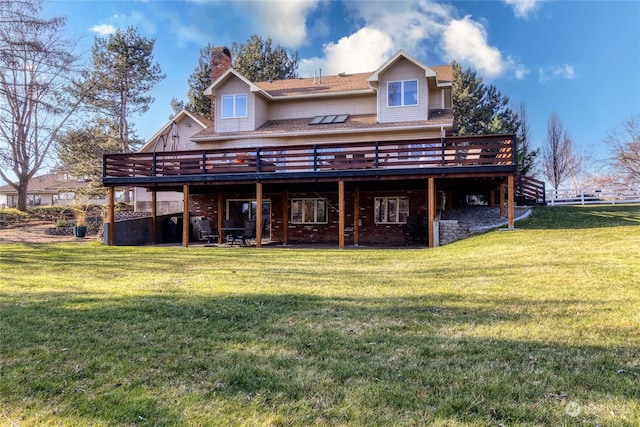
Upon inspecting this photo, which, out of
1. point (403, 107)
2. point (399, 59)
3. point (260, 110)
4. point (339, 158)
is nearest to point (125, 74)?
point (260, 110)

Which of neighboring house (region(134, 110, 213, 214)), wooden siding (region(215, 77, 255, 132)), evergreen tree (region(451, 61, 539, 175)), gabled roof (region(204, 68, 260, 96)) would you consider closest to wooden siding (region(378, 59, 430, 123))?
gabled roof (region(204, 68, 260, 96))

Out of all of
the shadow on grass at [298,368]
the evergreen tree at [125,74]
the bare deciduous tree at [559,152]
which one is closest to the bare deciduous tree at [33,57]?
the shadow on grass at [298,368]

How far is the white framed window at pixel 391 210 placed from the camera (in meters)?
16.3

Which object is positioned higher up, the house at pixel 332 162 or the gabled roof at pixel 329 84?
the gabled roof at pixel 329 84

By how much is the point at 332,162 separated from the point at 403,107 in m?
5.41

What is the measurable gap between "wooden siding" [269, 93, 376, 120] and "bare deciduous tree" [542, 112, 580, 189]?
23.9 metres

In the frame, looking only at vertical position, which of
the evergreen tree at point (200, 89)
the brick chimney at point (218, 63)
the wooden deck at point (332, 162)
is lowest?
the wooden deck at point (332, 162)

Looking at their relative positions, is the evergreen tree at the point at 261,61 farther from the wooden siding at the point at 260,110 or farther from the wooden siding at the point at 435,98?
the wooden siding at the point at 435,98

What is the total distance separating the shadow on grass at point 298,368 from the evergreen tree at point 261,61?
29717 millimetres

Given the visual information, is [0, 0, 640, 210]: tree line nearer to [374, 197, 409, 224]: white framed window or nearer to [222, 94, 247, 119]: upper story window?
[222, 94, 247, 119]: upper story window

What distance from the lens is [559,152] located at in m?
34.6

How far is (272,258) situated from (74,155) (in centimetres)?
2335

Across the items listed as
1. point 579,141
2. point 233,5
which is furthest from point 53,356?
point 579,141

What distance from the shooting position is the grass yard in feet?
8.08
